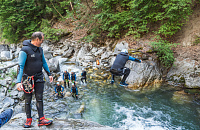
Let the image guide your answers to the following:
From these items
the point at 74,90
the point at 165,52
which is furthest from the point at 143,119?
the point at 165,52

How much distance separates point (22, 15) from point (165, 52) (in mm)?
23494

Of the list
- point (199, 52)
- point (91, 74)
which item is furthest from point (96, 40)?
point (199, 52)

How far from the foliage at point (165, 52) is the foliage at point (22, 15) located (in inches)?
694

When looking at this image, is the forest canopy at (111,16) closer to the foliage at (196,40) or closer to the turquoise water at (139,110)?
the foliage at (196,40)

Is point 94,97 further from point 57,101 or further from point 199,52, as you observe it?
point 199,52

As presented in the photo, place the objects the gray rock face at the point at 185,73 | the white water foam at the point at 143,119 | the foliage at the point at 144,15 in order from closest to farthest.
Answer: the white water foam at the point at 143,119 → the gray rock face at the point at 185,73 → the foliage at the point at 144,15

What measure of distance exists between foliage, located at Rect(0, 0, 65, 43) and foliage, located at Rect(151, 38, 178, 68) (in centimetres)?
1764

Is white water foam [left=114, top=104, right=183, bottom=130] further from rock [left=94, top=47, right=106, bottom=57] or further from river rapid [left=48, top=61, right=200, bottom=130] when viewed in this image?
rock [left=94, top=47, right=106, bottom=57]

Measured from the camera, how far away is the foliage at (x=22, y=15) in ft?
64.7

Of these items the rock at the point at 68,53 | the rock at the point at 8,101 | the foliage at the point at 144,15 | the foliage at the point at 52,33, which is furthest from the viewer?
the foliage at the point at 52,33

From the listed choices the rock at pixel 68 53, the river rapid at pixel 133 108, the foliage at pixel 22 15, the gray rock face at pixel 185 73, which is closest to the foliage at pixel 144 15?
the gray rock face at pixel 185 73

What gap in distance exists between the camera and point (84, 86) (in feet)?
32.8

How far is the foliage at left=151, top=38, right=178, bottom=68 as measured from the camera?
984 cm

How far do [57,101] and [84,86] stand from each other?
2.68 m
